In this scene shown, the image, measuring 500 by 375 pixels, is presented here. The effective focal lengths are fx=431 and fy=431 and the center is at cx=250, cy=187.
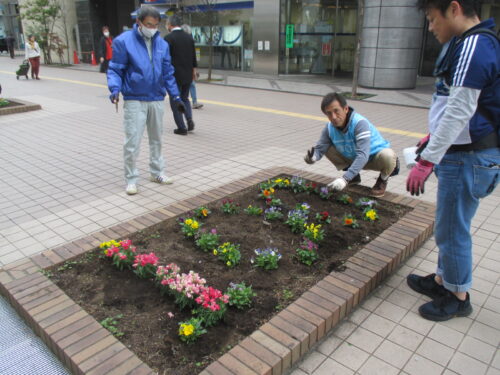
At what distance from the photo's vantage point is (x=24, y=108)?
974cm

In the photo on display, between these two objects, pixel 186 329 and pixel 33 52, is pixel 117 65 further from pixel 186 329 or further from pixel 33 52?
pixel 33 52

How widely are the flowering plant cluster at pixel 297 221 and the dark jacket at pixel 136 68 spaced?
2.15m

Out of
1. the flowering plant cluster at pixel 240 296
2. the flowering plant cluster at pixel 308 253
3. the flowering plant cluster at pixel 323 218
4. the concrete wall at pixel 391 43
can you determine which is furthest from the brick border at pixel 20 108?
the concrete wall at pixel 391 43

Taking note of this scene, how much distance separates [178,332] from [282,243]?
123 centimetres

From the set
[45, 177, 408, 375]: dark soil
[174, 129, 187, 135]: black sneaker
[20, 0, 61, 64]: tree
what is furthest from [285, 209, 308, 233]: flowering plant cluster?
[20, 0, 61, 64]: tree

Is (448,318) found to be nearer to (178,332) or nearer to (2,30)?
(178,332)

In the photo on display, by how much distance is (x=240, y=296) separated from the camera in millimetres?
2605

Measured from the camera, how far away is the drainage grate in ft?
7.68

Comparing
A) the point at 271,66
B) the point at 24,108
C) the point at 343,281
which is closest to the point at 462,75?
the point at 343,281

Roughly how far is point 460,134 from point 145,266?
2081 millimetres

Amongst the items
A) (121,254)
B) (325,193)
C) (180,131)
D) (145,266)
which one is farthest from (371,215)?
(180,131)

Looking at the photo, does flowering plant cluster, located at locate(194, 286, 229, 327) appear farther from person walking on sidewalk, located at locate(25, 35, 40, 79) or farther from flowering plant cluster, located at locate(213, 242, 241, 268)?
person walking on sidewalk, located at locate(25, 35, 40, 79)

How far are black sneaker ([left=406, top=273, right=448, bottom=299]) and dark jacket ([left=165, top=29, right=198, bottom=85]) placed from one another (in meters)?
5.85

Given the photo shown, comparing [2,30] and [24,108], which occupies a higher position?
[2,30]
